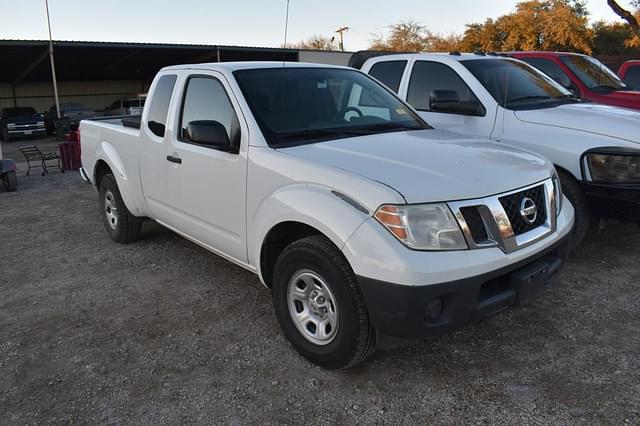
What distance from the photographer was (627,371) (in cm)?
310

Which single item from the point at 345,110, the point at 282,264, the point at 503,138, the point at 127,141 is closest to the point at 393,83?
the point at 503,138

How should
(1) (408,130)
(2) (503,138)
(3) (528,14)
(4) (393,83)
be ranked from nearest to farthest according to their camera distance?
(1) (408,130) → (2) (503,138) → (4) (393,83) → (3) (528,14)

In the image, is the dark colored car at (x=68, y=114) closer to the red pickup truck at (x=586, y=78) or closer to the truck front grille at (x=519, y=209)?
the red pickup truck at (x=586, y=78)

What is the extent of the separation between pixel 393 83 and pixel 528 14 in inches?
1329

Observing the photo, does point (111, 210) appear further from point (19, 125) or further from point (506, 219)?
point (19, 125)

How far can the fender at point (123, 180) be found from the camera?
16.6 ft

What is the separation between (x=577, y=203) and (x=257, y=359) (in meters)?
2.98

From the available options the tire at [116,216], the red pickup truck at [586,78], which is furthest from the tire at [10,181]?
the red pickup truck at [586,78]

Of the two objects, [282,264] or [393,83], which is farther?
[393,83]

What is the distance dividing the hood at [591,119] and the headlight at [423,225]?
2.60 metres

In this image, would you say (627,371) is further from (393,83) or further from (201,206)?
(393,83)

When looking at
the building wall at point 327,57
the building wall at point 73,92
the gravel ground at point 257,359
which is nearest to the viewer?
the gravel ground at point 257,359

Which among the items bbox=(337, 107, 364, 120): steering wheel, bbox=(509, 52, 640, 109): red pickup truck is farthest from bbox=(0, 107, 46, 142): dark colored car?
bbox=(337, 107, 364, 120): steering wheel

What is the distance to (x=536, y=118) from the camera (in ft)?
16.1
